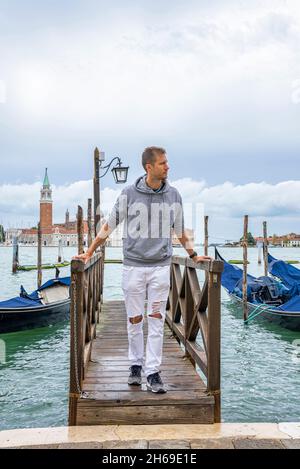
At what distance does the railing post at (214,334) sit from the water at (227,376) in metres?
2.18

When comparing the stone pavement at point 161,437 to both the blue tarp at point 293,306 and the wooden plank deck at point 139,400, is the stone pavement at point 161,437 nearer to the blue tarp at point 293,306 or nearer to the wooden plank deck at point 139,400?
the wooden plank deck at point 139,400

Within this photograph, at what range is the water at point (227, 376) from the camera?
18.1 feet

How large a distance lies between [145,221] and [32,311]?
8289 mm

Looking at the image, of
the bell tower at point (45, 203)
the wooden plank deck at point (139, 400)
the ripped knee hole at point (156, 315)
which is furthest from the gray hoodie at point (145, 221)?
the bell tower at point (45, 203)

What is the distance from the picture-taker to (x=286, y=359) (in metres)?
8.72

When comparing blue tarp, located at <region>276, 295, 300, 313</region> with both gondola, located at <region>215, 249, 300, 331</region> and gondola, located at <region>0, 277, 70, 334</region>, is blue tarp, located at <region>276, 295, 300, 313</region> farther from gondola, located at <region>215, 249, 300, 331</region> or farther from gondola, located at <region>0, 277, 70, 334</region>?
gondola, located at <region>0, 277, 70, 334</region>

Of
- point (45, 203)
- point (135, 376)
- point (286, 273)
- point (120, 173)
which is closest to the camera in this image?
point (135, 376)

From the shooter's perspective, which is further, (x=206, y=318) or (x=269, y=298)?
(x=269, y=298)

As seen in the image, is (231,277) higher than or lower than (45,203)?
lower

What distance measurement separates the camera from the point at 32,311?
10883mm

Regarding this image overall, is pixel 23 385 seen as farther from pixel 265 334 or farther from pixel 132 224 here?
pixel 265 334

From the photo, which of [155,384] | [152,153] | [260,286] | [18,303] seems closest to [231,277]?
[260,286]

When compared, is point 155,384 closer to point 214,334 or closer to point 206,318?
point 214,334

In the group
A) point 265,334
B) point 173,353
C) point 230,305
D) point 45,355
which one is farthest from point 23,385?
point 230,305
